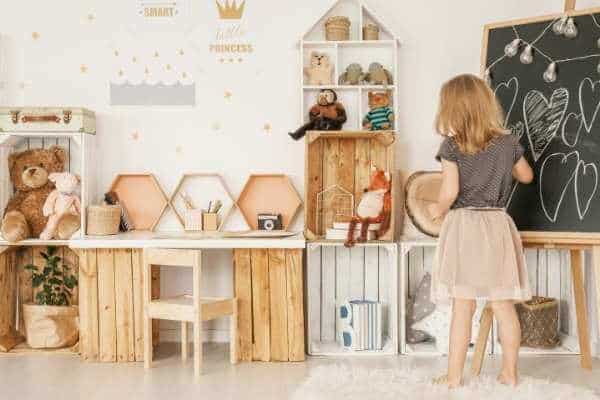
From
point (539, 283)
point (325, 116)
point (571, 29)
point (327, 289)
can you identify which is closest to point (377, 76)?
point (325, 116)

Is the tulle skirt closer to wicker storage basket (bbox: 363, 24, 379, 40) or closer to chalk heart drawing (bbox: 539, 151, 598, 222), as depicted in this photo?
chalk heart drawing (bbox: 539, 151, 598, 222)

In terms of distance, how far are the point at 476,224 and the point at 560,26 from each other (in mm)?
967

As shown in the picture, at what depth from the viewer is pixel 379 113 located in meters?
3.70

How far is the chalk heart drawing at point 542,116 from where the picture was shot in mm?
2988

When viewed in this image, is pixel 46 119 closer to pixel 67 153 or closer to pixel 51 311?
pixel 67 153

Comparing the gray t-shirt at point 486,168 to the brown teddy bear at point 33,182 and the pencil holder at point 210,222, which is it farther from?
the brown teddy bear at point 33,182

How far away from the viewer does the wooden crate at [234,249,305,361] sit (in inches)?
135

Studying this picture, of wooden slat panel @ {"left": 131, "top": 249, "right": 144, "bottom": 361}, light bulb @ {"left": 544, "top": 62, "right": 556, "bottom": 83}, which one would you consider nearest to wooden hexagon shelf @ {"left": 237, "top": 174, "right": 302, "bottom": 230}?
wooden slat panel @ {"left": 131, "top": 249, "right": 144, "bottom": 361}

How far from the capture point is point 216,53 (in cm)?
385

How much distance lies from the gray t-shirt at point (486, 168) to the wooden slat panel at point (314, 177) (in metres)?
1.07

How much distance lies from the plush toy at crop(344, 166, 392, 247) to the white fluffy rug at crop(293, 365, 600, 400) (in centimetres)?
75

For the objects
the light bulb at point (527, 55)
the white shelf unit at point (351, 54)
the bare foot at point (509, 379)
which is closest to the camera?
the bare foot at point (509, 379)

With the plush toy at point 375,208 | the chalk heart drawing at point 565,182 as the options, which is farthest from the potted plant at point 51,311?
the chalk heart drawing at point 565,182

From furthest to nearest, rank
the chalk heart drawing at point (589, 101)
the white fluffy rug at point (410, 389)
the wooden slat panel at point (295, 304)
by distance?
the wooden slat panel at point (295, 304) < the chalk heart drawing at point (589, 101) < the white fluffy rug at point (410, 389)
